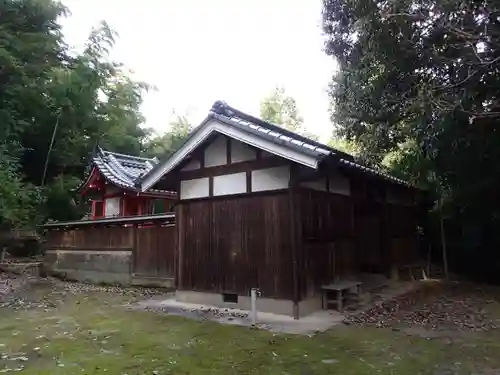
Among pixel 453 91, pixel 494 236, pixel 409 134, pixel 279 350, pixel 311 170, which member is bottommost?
pixel 279 350

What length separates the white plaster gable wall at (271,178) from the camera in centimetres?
813

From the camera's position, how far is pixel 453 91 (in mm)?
7121

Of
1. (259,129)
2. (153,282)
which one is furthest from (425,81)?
(153,282)

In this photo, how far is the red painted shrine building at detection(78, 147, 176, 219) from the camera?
15242 millimetres

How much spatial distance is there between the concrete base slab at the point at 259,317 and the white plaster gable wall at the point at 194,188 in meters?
2.49

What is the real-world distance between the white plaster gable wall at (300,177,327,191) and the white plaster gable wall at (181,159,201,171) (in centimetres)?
265

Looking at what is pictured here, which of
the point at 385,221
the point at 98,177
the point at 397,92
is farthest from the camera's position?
the point at 98,177

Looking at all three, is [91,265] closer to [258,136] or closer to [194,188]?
[194,188]

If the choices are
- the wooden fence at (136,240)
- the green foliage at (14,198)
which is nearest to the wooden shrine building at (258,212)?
the wooden fence at (136,240)

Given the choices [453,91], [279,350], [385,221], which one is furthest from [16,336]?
[385,221]

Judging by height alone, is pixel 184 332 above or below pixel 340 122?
below

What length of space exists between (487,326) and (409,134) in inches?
146

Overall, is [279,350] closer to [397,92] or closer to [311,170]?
[311,170]

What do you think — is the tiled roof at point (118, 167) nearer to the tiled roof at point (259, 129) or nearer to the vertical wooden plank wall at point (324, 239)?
the tiled roof at point (259, 129)
